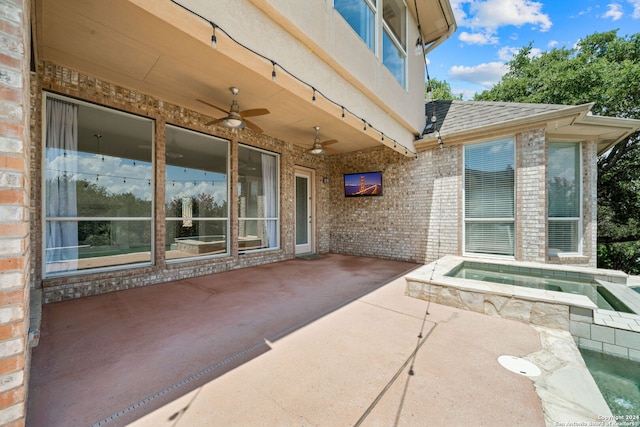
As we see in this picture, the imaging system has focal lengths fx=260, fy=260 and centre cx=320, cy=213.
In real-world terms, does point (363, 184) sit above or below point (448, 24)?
below

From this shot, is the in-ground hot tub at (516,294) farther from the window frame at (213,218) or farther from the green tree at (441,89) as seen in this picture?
the green tree at (441,89)

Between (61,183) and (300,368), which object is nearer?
(300,368)

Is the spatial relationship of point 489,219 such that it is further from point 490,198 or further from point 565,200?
point 565,200

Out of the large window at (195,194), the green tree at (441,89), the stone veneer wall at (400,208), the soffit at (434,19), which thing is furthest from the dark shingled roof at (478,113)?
the green tree at (441,89)

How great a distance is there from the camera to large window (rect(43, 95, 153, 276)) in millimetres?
3611

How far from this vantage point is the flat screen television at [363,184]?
714 centimetres

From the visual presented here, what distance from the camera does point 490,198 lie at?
5672mm

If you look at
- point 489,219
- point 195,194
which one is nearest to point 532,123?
point 489,219

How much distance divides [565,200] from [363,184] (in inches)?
180

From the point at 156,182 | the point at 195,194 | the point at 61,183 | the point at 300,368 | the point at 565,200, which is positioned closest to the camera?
the point at 300,368

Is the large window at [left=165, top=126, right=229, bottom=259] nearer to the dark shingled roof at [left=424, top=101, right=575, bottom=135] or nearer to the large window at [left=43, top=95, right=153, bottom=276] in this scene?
the large window at [left=43, top=95, right=153, bottom=276]


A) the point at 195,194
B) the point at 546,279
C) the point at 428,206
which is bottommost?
the point at 546,279

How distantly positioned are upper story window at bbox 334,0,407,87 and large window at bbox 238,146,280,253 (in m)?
3.30

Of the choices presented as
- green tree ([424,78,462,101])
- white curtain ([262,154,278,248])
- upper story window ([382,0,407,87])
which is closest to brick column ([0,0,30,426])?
white curtain ([262,154,278,248])
